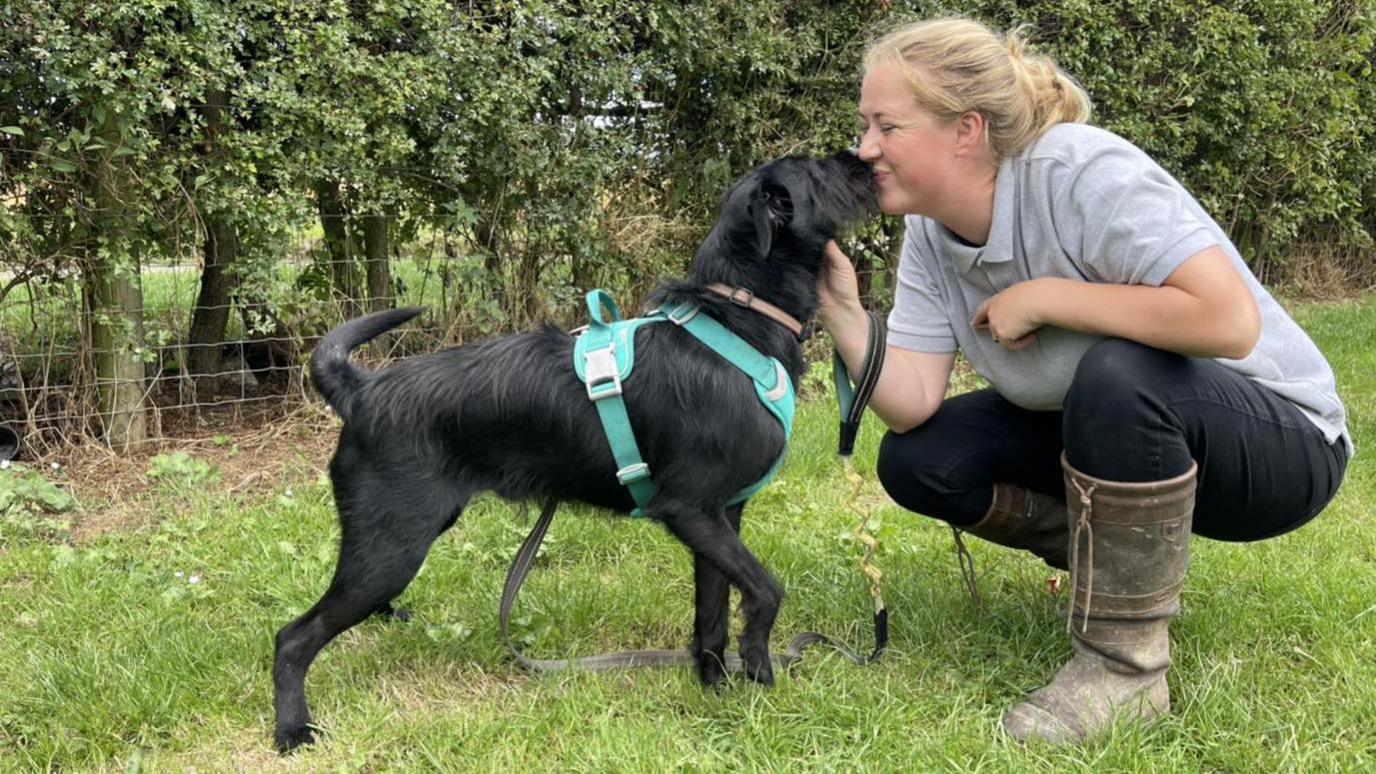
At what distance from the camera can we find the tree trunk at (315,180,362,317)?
4508mm

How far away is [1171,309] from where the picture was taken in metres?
2.00

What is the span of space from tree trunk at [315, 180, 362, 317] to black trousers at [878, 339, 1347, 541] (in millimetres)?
3129

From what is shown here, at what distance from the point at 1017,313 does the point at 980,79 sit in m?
0.53

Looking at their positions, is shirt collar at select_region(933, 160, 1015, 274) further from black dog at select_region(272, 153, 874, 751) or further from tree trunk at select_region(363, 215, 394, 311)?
tree trunk at select_region(363, 215, 394, 311)

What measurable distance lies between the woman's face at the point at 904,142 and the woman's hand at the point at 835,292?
196 mm

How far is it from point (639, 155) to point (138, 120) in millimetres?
2450

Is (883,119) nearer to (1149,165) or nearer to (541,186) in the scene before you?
(1149,165)

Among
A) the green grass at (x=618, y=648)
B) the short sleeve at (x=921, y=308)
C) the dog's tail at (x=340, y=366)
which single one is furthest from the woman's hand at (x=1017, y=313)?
the dog's tail at (x=340, y=366)

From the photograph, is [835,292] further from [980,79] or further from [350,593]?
[350,593]

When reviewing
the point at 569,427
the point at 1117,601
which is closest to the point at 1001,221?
the point at 1117,601

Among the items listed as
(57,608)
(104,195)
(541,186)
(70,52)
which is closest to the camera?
(57,608)

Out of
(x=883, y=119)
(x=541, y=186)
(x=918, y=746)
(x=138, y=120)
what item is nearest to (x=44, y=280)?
(x=138, y=120)

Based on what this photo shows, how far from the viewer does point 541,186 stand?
15.9ft

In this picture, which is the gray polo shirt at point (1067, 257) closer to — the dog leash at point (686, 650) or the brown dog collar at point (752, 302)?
the dog leash at point (686, 650)
